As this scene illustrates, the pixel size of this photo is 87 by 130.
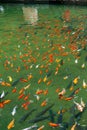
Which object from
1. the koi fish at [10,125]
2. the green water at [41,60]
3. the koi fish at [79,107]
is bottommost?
the green water at [41,60]

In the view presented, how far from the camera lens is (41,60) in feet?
35.9

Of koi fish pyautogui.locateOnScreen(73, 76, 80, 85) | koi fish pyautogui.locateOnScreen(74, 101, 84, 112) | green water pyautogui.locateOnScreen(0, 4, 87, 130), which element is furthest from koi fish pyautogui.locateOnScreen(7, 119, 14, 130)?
koi fish pyautogui.locateOnScreen(73, 76, 80, 85)

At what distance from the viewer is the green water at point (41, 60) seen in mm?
7081

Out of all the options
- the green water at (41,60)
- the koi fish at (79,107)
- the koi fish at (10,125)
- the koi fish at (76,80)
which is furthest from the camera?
the koi fish at (76,80)

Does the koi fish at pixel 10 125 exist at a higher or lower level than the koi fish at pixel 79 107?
lower

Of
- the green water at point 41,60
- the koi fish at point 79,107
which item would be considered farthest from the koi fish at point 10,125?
the koi fish at point 79,107

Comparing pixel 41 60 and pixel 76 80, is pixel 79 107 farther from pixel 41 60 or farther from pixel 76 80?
pixel 41 60

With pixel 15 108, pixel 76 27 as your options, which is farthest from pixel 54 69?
pixel 76 27

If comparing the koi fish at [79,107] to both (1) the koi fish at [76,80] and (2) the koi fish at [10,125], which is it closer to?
(2) the koi fish at [10,125]

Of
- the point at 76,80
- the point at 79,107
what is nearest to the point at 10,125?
the point at 79,107

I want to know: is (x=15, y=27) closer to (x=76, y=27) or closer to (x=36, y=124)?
(x=76, y=27)

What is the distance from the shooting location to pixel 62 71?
31.7 ft

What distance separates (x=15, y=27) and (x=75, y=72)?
8.83 metres

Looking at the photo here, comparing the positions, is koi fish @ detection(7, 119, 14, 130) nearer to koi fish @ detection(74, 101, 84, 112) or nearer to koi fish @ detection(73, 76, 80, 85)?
koi fish @ detection(74, 101, 84, 112)
